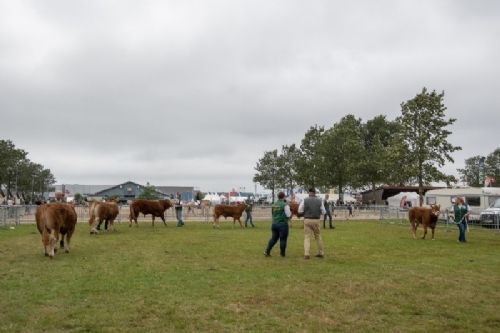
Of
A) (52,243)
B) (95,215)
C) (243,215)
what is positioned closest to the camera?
(52,243)

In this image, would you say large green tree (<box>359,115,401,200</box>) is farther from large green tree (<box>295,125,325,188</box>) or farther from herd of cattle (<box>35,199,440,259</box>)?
herd of cattle (<box>35,199,440,259</box>)

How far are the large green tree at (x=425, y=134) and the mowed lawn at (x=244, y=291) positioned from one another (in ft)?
91.3

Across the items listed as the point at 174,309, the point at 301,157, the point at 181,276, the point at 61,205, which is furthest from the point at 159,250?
the point at 301,157

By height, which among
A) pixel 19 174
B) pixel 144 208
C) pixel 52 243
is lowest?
pixel 52 243

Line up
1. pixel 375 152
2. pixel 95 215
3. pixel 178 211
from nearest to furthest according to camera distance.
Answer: pixel 95 215 → pixel 178 211 → pixel 375 152

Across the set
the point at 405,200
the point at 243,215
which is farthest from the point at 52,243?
the point at 405,200

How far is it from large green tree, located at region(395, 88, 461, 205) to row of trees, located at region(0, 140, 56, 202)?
57262 millimetres

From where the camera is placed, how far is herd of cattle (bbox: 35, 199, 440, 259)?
11.5 m

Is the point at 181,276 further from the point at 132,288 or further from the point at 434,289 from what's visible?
the point at 434,289

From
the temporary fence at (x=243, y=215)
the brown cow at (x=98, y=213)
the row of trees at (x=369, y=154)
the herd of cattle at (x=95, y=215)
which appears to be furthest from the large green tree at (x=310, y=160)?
the brown cow at (x=98, y=213)

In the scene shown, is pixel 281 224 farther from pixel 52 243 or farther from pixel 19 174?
pixel 19 174

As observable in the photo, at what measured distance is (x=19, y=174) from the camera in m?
78.0

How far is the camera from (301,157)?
231ft

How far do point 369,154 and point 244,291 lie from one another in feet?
207
